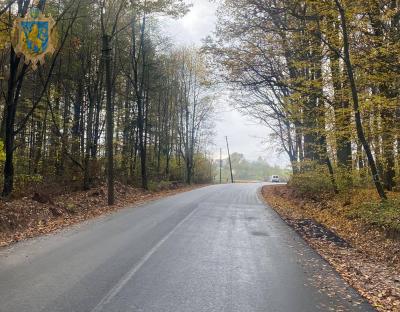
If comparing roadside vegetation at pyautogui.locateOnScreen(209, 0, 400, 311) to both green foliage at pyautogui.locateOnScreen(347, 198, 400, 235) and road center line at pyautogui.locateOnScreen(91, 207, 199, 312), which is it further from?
road center line at pyautogui.locateOnScreen(91, 207, 199, 312)

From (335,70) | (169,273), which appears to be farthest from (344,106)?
(169,273)

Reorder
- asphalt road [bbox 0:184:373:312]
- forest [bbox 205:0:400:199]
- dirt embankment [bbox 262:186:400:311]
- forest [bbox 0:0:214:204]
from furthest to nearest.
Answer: forest [bbox 0:0:214:204], forest [bbox 205:0:400:199], dirt embankment [bbox 262:186:400:311], asphalt road [bbox 0:184:373:312]

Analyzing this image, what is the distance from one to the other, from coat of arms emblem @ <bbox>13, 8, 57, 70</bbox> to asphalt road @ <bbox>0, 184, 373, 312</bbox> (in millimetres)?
8491

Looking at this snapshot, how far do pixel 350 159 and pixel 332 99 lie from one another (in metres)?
3.53

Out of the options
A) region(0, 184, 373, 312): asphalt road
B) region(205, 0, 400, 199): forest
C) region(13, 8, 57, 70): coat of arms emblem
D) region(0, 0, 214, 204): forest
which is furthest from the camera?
region(0, 0, 214, 204): forest

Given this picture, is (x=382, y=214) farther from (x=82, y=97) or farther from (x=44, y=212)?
(x=82, y=97)

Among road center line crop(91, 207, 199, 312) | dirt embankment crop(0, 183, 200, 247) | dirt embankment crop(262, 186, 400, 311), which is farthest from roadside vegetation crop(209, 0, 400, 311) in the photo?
dirt embankment crop(0, 183, 200, 247)

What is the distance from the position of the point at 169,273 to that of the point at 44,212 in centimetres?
922

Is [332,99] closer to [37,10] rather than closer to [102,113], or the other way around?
[37,10]

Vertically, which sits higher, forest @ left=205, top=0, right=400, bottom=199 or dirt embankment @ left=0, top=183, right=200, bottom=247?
forest @ left=205, top=0, right=400, bottom=199

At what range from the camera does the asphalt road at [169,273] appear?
5863mm

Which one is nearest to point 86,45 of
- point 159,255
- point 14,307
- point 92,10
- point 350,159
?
point 92,10

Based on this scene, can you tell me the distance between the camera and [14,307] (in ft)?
18.1

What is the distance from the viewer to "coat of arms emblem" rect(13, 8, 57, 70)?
53.6 feet
